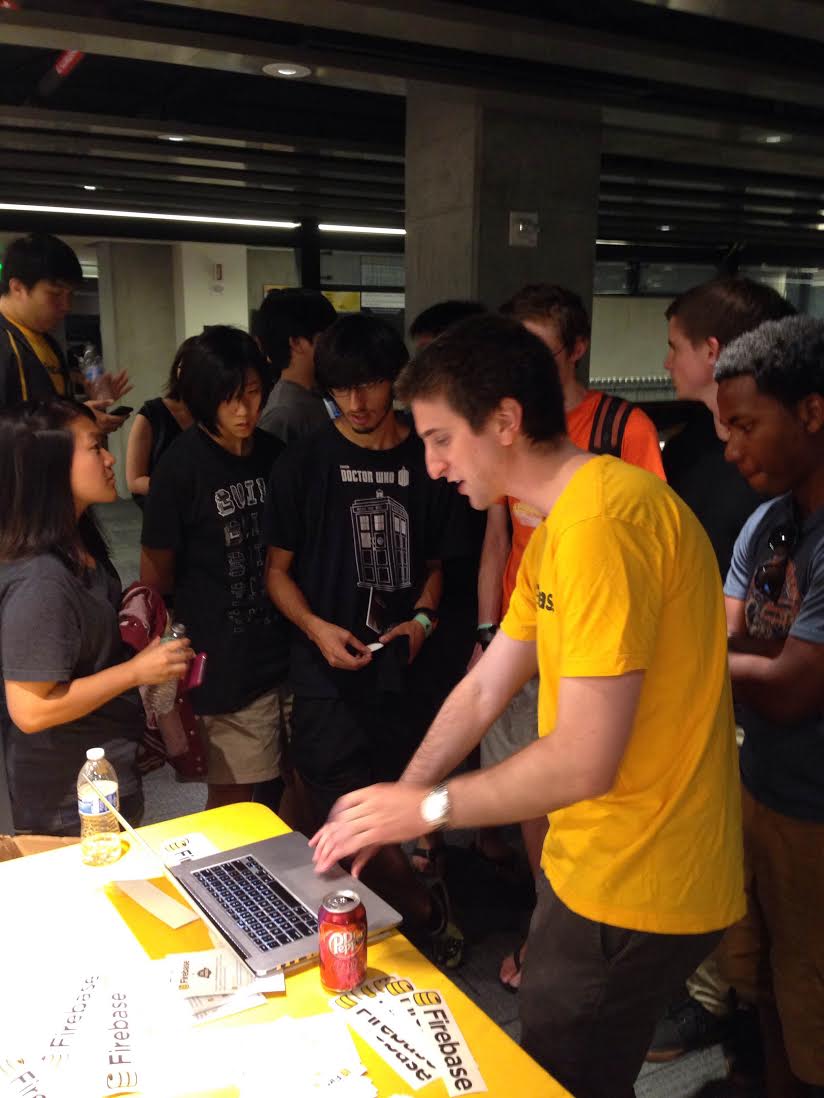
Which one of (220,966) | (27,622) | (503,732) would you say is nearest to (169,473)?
(27,622)

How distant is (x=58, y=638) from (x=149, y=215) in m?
7.83

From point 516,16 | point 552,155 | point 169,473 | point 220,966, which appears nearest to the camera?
point 220,966

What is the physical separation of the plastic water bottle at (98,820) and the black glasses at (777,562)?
134cm

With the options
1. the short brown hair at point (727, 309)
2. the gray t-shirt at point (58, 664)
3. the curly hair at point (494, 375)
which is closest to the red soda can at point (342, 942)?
the curly hair at point (494, 375)

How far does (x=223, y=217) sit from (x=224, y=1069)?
8460 millimetres

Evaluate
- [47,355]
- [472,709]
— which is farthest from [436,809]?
[47,355]

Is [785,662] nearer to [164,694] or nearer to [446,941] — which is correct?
[164,694]

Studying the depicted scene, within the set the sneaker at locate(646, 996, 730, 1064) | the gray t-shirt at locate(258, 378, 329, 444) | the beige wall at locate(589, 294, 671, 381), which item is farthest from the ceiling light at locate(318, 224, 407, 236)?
the sneaker at locate(646, 996, 730, 1064)

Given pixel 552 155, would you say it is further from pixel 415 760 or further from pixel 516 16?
pixel 415 760

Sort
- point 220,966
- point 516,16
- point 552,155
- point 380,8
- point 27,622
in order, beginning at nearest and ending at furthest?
point 220,966 → point 27,622 → point 380,8 → point 516,16 → point 552,155

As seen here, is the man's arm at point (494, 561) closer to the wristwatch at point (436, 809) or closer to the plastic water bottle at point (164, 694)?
the plastic water bottle at point (164, 694)

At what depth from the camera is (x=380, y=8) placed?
3.03m

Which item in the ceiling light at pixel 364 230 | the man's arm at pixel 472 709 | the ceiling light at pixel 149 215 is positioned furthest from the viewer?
the ceiling light at pixel 364 230

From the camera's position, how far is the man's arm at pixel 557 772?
3.82 feet
